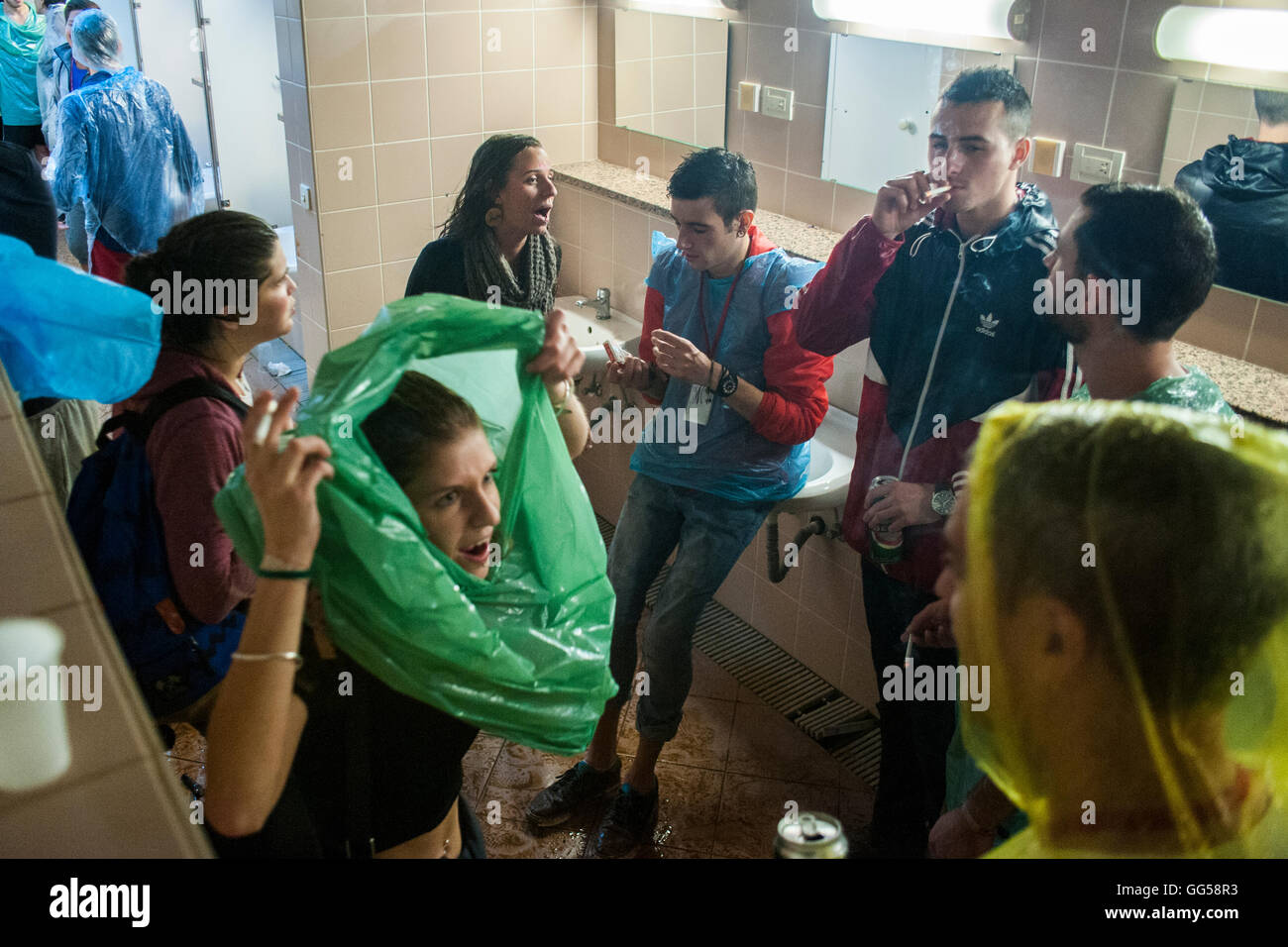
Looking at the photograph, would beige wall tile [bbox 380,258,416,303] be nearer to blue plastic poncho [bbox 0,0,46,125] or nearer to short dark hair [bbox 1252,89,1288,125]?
short dark hair [bbox 1252,89,1288,125]

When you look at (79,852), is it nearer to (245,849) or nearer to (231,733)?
(231,733)

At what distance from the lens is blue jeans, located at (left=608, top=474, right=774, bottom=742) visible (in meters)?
2.39

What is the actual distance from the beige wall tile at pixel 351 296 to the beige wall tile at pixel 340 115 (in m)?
0.42

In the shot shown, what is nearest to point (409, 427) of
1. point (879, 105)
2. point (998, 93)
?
point (998, 93)

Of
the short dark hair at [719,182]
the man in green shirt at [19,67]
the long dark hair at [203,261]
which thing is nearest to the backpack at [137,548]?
the long dark hair at [203,261]

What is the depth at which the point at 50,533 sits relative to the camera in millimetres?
865

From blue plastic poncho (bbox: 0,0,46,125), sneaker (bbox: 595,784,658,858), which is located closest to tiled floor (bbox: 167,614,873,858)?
sneaker (bbox: 595,784,658,858)

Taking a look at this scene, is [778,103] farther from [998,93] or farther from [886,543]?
[886,543]

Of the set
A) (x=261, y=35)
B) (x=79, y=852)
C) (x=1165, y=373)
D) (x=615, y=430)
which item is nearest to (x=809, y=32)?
(x=615, y=430)

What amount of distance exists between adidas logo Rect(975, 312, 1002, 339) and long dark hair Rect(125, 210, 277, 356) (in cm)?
133

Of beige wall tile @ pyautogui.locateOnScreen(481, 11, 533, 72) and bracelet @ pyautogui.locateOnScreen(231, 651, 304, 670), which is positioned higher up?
beige wall tile @ pyautogui.locateOnScreen(481, 11, 533, 72)

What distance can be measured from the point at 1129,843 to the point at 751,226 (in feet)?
5.81

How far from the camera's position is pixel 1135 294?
5.39 ft

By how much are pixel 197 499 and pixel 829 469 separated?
5.14ft
